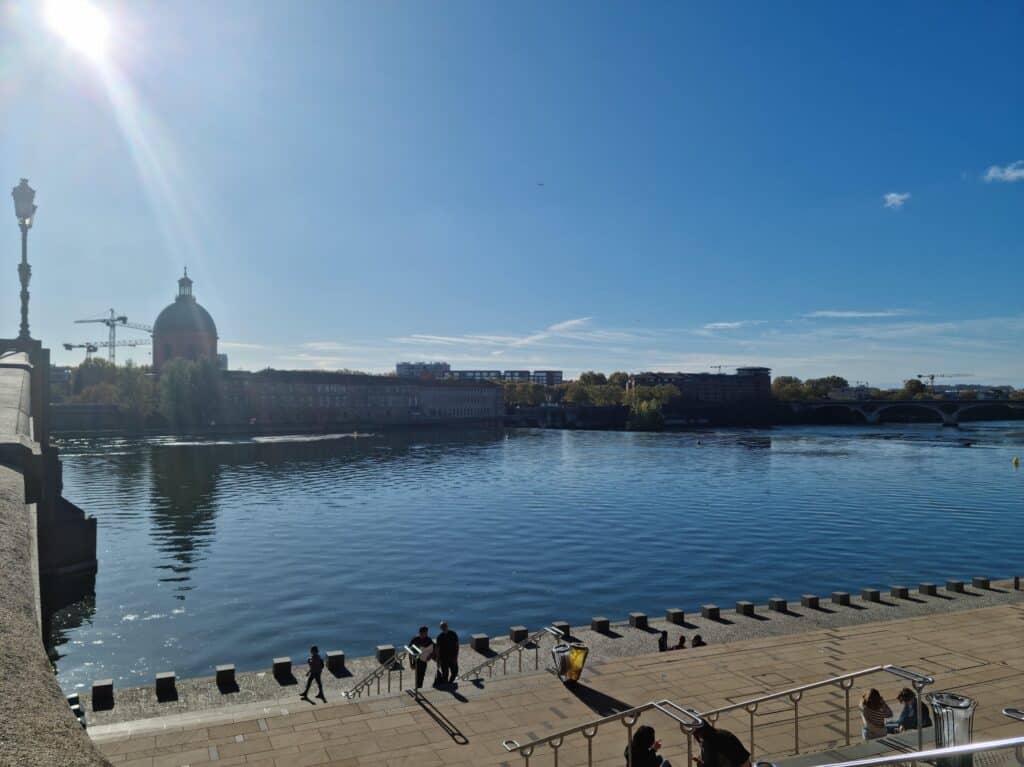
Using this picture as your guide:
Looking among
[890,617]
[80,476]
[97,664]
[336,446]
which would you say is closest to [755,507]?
[890,617]

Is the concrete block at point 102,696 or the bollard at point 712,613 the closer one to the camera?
the concrete block at point 102,696

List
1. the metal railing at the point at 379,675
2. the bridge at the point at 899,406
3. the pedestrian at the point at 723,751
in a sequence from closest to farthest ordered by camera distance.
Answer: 1. the pedestrian at the point at 723,751
2. the metal railing at the point at 379,675
3. the bridge at the point at 899,406

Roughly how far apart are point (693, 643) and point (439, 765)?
931cm

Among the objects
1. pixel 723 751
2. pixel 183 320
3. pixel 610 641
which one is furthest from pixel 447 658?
pixel 183 320

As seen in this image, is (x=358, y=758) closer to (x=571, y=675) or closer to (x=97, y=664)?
(x=571, y=675)

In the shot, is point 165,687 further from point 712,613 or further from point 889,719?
point 712,613

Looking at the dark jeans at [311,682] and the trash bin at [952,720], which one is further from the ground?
the trash bin at [952,720]

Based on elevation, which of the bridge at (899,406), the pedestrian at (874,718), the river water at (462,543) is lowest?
the river water at (462,543)

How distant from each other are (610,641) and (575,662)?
707 centimetres

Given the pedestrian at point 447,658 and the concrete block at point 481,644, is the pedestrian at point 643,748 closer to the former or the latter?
the pedestrian at point 447,658

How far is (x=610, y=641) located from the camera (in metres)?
20.2

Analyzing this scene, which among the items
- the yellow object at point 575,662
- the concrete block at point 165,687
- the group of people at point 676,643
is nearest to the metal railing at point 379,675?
the yellow object at point 575,662

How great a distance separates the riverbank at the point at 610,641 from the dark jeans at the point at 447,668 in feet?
2.33

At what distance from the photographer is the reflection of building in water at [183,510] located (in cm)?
3653
